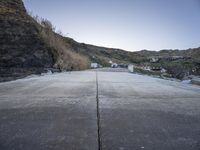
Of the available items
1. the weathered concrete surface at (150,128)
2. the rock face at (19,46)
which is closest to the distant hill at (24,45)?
the rock face at (19,46)

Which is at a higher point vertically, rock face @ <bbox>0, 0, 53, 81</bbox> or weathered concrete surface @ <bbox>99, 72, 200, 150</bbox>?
rock face @ <bbox>0, 0, 53, 81</bbox>

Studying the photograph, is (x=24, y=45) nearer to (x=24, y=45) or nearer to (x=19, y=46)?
(x=24, y=45)

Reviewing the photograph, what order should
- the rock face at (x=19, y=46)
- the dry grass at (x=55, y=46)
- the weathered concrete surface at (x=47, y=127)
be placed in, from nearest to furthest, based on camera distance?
the weathered concrete surface at (x=47, y=127) → the rock face at (x=19, y=46) → the dry grass at (x=55, y=46)

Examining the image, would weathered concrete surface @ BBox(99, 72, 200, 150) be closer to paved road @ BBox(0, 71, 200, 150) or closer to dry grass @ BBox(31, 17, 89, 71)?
paved road @ BBox(0, 71, 200, 150)

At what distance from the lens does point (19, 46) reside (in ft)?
22.4

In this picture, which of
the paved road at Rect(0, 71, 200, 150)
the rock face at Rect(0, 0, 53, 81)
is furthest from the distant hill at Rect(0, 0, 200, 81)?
the paved road at Rect(0, 71, 200, 150)

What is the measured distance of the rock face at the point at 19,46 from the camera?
6277 millimetres

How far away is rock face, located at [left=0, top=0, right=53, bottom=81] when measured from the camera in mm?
6277

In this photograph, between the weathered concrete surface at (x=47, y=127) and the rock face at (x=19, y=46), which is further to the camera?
the rock face at (x=19, y=46)

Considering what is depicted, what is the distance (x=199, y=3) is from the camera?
3.58m

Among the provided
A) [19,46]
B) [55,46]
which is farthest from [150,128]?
[55,46]

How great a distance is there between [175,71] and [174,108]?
480 inches

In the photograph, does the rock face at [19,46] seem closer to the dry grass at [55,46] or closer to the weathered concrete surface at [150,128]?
the dry grass at [55,46]

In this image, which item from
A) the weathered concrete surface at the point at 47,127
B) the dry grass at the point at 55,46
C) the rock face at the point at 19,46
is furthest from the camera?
the dry grass at the point at 55,46
